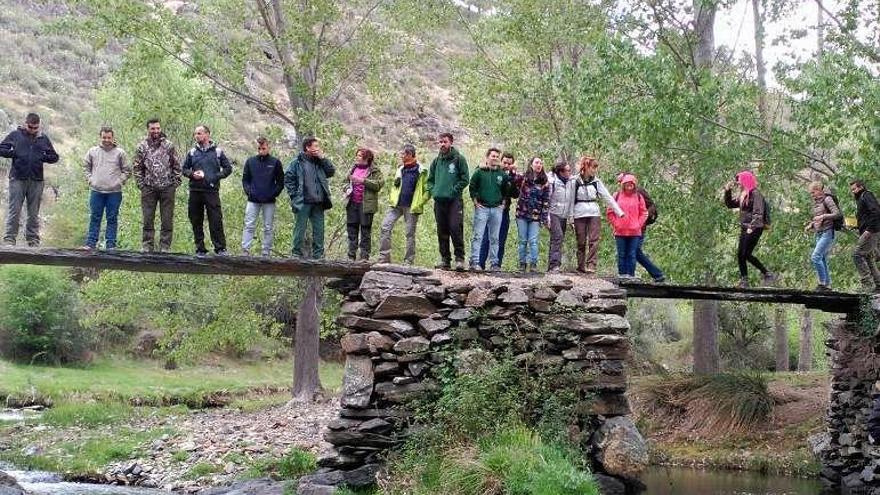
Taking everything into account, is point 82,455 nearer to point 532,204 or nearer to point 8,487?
point 8,487

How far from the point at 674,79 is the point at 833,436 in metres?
7.27

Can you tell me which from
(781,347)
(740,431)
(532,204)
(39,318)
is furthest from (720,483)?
(39,318)

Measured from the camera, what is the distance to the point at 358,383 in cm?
1236

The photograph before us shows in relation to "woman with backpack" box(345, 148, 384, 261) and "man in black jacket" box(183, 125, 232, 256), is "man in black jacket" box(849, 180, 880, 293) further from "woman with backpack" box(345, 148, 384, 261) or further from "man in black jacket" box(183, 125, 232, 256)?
"man in black jacket" box(183, 125, 232, 256)

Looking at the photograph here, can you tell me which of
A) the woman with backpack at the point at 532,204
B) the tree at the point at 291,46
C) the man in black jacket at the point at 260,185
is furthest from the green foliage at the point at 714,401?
the man in black jacket at the point at 260,185

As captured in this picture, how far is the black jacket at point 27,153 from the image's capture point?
501 inches

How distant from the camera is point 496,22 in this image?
24.1 m

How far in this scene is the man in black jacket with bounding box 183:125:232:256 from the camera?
13.2 m

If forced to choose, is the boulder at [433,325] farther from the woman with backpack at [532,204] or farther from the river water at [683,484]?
the river water at [683,484]

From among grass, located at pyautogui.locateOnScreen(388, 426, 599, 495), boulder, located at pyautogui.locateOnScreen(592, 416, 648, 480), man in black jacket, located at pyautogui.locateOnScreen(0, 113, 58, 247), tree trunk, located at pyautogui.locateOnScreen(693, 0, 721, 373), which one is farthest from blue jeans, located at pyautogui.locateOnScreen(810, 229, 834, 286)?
man in black jacket, located at pyautogui.locateOnScreen(0, 113, 58, 247)

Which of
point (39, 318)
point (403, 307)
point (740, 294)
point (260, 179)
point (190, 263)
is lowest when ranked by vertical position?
point (39, 318)

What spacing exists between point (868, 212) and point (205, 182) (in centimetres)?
1023

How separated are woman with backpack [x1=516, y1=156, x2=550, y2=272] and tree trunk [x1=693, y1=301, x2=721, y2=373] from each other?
8979mm

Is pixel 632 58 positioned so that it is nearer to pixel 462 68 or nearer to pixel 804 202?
pixel 804 202
